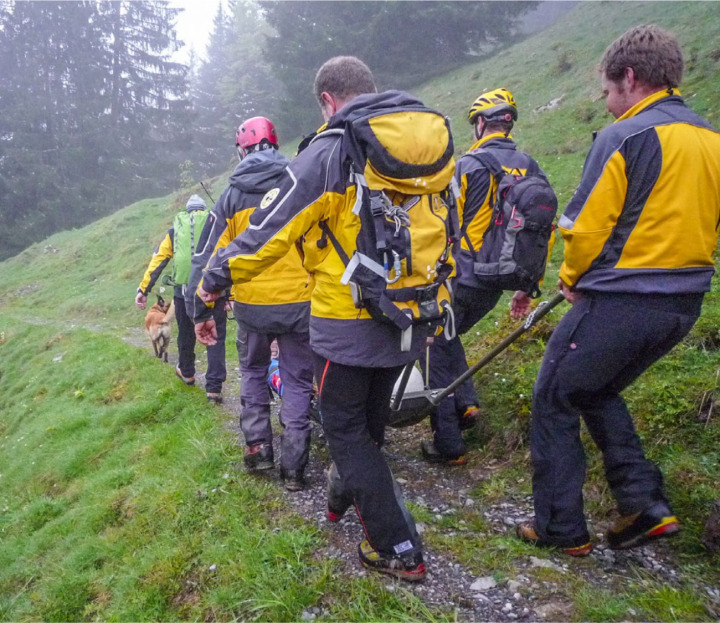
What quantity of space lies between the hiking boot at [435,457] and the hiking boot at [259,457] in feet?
4.10

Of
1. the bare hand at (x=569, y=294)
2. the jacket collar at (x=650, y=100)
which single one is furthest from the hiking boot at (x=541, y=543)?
the jacket collar at (x=650, y=100)

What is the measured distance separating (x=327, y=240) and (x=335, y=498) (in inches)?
65.0

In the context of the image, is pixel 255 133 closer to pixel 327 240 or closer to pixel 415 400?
pixel 327 240

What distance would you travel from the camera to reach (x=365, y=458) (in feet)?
9.65

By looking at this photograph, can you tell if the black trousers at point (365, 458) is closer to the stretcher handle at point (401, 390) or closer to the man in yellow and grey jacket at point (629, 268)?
the stretcher handle at point (401, 390)

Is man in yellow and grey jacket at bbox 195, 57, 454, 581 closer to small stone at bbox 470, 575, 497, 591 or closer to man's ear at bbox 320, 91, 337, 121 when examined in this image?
man's ear at bbox 320, 91, 337, 121

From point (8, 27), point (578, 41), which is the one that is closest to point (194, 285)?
point (578, 41)

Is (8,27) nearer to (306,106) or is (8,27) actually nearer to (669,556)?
(306,106)

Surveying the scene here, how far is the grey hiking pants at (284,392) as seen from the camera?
4230mm

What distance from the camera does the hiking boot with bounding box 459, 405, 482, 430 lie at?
445 centimetres

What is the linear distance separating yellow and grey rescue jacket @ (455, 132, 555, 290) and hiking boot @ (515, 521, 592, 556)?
1.67m

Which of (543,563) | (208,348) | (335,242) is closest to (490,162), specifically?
(335,242)

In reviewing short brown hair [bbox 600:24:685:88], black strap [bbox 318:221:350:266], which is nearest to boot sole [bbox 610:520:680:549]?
black strap [bbox 318:221:350:266]

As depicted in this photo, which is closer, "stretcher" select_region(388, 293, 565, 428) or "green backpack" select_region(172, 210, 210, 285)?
"stretcher" select_region(388, 293, 565, 428)
